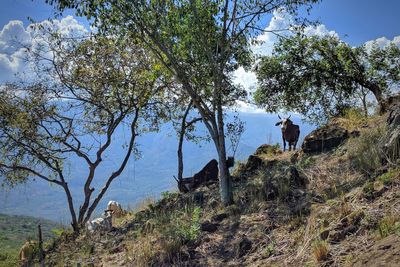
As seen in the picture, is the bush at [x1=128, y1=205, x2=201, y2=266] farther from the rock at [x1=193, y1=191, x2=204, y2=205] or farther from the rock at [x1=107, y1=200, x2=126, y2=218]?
the rock at [x1=107, y1=200, x2=126, y2=218]

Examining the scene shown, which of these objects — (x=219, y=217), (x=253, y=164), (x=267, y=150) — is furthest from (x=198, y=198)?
(x=267, y=150)

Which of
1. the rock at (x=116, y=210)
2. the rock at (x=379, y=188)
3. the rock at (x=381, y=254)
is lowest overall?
the rock at (x=381, y=254)

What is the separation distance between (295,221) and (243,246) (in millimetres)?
1176

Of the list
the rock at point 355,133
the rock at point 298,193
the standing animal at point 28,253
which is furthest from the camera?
the standing animal at point 28,253

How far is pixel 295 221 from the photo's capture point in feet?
28.9

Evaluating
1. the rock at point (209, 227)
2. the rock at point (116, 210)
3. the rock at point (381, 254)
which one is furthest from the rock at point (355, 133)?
the rock at point (116, 210)

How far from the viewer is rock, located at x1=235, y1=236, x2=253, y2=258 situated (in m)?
8.52

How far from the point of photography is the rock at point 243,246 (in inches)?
336

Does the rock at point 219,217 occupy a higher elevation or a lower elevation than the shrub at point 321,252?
higher

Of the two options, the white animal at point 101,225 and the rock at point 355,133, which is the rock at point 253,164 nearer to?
the rock at point 355,133

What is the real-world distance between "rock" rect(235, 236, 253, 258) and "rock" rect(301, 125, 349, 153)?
6.39m

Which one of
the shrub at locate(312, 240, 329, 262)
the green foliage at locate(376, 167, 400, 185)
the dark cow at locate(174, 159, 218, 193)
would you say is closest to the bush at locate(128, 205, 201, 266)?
the shrub at locate(312, 240, 329, 262)

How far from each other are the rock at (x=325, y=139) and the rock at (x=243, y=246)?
6.39 m

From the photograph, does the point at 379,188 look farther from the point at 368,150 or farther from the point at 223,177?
the point at 223,177
